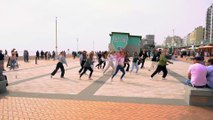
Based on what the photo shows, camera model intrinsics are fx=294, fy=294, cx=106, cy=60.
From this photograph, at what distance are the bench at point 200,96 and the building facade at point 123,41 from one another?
118ft

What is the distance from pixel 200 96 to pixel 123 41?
3948 cm

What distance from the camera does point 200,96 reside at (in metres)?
8.70

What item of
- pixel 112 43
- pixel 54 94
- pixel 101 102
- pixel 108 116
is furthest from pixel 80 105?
pixel 112 43

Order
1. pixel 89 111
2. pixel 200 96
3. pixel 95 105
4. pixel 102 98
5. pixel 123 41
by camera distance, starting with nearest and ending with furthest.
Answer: pixel 89 111 → pixel 95 105 → pixel 200 96 → pixel 102 98 → pixel 123 41

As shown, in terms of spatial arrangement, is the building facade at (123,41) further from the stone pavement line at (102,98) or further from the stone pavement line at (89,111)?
the stone pavement line at (89,111)

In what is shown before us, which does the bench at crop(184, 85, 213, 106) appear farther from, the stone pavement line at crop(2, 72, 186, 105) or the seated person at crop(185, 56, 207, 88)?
the stone pavement line at crop(2, 72, 186, 105)

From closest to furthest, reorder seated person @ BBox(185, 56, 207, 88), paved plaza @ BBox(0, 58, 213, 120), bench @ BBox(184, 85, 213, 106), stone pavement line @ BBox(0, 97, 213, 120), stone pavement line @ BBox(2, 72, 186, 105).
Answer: stone pavement line @ BBox(0, 97, 213, 120) → paved plaza @ BBox(0, 58, 213, 120) → bench @ BBox(184, 85, 213, 106) → seated person @ BBox(185, 56, 207, 88) → stone pavement line @ BBox(2, 72, 186, 105)

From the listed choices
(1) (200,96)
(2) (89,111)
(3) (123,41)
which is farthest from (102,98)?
(3) (123,41)

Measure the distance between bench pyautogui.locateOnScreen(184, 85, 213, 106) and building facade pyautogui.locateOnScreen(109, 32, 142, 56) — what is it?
1420 inches

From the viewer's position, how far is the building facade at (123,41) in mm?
46719

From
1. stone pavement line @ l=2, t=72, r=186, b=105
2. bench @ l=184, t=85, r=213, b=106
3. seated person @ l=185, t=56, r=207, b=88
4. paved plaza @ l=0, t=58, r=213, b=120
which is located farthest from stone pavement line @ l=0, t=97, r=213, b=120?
seated person @ l=185, t=56, r=207, b=88

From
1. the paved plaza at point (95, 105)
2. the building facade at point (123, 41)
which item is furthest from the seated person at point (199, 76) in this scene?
the building facade at point (123, 41)

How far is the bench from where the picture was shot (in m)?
8.61

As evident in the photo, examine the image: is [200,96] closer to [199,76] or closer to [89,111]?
[199,76]
